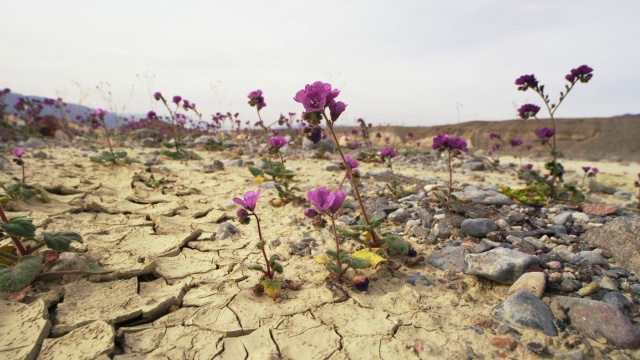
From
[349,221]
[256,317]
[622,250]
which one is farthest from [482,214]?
[256,317]

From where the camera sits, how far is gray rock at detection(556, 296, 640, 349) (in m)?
1.75

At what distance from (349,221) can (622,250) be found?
8.10 feet

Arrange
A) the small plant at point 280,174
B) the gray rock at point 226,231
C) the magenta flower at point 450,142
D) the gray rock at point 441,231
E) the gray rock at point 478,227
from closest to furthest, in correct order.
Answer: the gray rock at point 478,227 → the gray rock at point 441,231 → the gray rock at point 226,231 → the magenta flower at point 450,142 → the small plant at point 280,174

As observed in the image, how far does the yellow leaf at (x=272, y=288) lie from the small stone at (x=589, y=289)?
7.03 feet

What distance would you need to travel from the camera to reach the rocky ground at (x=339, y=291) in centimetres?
185

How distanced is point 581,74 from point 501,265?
4031 mm

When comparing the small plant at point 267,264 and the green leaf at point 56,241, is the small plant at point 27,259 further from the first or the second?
the small plant at point 267,264

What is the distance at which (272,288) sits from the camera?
2.31 metres

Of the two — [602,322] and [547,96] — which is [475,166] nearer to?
[547,96]

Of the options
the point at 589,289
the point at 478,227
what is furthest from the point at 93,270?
the point at 589,289

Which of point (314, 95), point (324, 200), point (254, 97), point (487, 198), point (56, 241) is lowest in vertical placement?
point (487, 198)

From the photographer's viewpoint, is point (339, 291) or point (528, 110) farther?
point (528, 110)

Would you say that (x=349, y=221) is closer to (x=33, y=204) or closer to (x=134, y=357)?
(x=134, y=357)

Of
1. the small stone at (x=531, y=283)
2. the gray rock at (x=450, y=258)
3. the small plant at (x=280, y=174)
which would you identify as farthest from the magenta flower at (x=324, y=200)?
the small plant at (x=280, y=174)
